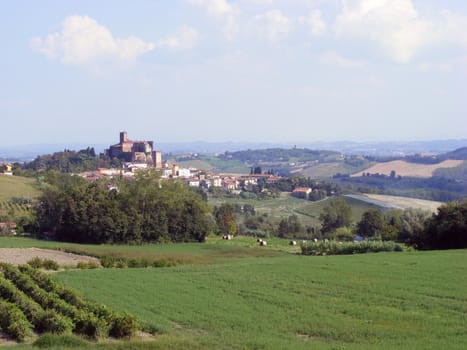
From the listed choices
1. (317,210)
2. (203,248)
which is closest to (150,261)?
(203,248)

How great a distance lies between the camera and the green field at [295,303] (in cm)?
1580

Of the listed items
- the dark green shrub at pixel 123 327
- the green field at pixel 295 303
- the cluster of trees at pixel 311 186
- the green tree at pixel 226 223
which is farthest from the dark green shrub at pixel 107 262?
the cluster of trees at pixel 311 186

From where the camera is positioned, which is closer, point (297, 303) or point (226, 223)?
point (297, 303)

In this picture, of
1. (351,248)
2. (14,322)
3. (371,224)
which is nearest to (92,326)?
(14,322)

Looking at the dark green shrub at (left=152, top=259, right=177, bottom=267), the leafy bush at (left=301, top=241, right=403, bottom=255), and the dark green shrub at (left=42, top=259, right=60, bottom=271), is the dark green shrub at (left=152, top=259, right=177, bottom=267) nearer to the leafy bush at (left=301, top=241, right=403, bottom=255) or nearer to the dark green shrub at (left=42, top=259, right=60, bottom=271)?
the dark green shrub at (left=42, top=259, right=60, bottom=271)

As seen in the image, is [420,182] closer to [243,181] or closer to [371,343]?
[243,181]

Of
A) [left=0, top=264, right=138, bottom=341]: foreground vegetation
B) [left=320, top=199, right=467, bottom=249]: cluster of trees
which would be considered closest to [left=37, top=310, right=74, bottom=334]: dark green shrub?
[left=0, top=264, right=138, bottom=341]: foreground vegetation

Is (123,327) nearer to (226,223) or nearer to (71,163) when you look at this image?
(226,223)

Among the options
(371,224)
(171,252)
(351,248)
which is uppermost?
(351,248)

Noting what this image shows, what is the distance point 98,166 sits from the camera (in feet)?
606

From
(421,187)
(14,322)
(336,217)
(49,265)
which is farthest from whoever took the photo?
(421,187)

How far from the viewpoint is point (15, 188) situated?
111 metres

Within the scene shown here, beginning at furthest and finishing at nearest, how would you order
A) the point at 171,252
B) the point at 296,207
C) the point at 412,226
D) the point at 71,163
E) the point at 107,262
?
the point at 71,163 → the point at 296,207 → the point at 412,226 → the point at 171,252 → the point at 107,262

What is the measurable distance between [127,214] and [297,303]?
46235 mm
